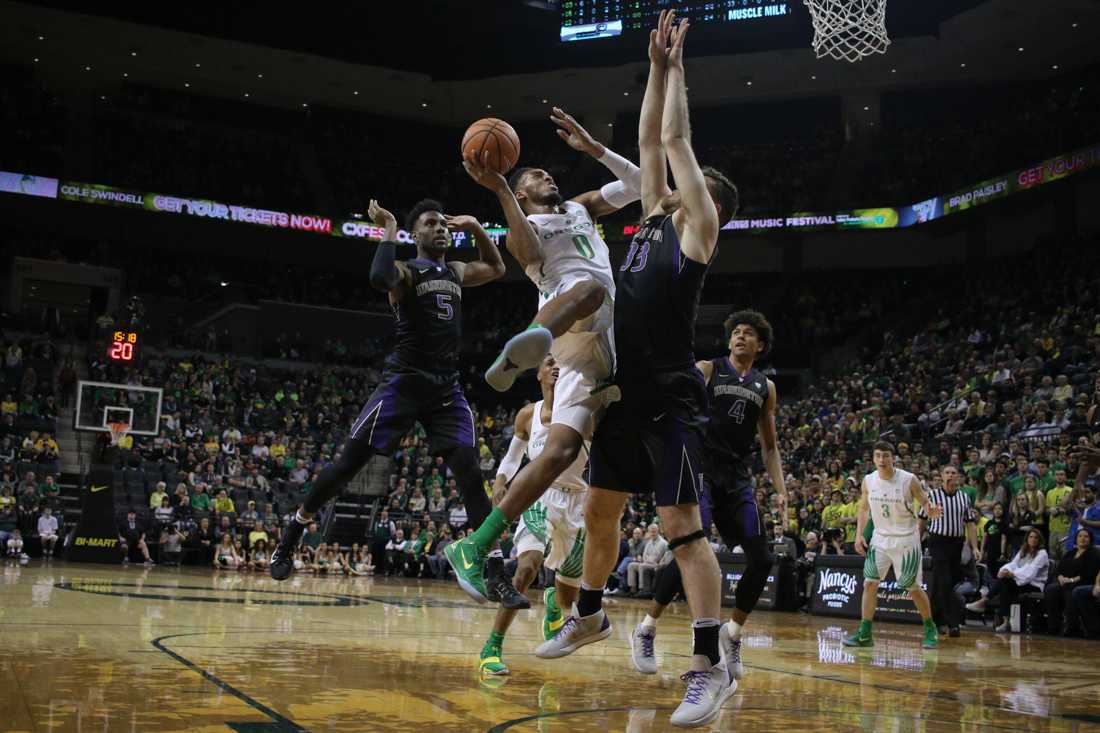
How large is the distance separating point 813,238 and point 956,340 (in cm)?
820

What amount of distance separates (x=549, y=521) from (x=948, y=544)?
5264 millimetres

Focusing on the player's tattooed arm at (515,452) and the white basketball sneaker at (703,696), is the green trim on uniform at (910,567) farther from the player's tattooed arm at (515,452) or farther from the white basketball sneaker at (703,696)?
the white basketball sneaker at (703,696)

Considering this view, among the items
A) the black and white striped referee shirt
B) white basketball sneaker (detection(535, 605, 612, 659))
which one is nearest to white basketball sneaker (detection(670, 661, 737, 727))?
white basketball sneaker (detection(535, 605, 612, 659))

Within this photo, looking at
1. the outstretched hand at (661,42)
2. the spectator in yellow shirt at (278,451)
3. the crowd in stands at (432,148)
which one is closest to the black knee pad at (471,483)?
the outstretched hand at (661,42)

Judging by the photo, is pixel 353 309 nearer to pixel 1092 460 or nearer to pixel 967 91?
pixel 967 91

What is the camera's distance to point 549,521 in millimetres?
7086

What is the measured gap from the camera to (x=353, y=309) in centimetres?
3500

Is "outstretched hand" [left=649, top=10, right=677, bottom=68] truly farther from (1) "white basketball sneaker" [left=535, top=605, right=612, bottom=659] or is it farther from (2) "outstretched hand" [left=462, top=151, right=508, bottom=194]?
(1) "white basketball sneaker" [left=535, top=605, right=612, bottom=659]

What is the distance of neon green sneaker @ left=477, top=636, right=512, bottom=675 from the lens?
15.8 ft

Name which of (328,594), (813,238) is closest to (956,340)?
(813,238)

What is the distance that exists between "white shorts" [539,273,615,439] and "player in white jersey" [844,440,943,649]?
5156 millimetres

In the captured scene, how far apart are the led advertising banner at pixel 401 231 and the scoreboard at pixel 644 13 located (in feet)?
16.2

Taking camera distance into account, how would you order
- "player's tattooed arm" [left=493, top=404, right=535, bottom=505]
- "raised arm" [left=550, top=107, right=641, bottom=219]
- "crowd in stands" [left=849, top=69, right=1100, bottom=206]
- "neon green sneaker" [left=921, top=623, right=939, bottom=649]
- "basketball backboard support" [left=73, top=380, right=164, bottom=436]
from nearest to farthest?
"raised arm" [left=550, top=107, right=641, bottom=219] → "player's tattooed arm" [left=493, top=404, right=535, bottom=505] → "neon green sneaker" [left=921, top=623, right=939, bottom=649] → "basketball backboard support" [left=73, top=380, right=164, bottom=436] → "crowd in stands" [left=849, top=69, right=1100, bottom=206]

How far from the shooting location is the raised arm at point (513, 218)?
15.7 ft
